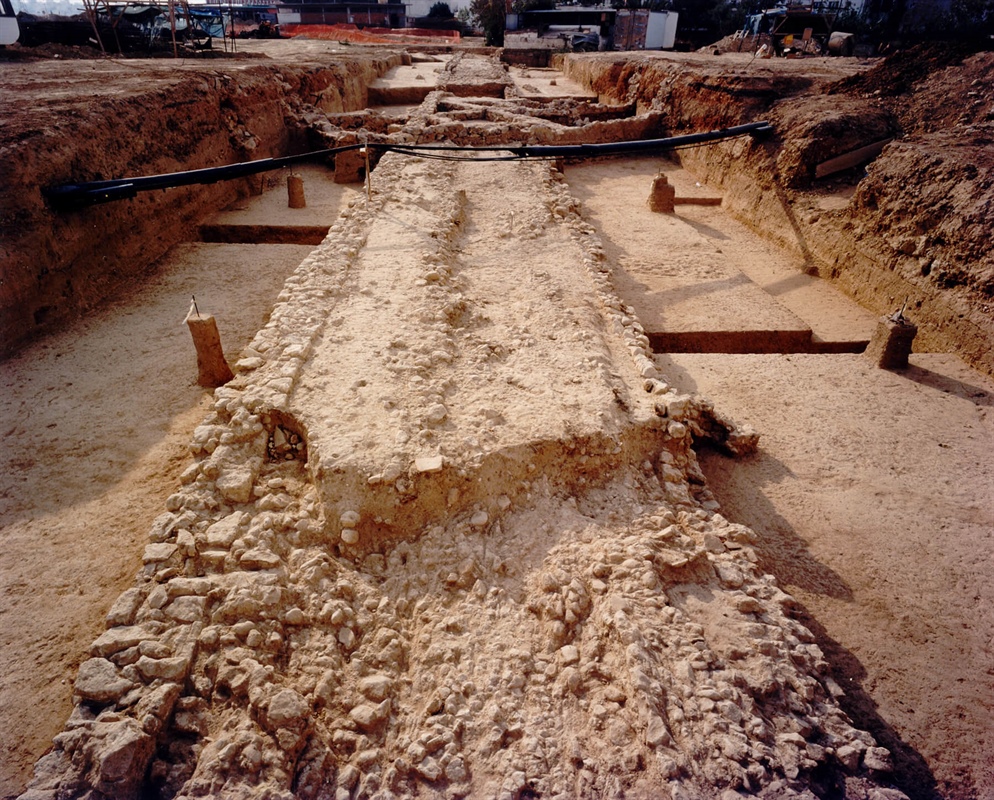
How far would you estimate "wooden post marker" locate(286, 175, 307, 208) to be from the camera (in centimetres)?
807

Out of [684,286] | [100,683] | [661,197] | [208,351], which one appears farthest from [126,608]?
[661,197]

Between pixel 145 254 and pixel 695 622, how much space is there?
656 cm

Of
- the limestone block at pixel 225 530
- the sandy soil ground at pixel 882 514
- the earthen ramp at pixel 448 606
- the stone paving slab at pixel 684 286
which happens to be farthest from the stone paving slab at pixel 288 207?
the limestone block at pixel 225 530

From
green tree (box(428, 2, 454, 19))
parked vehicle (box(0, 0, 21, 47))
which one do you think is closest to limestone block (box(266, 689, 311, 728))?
parked vehicle (box(0, 0, 21, 47))

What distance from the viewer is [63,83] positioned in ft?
25.1

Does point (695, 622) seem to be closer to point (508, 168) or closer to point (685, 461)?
point (685, 461)

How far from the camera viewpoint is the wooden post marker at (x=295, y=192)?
807 centimetres

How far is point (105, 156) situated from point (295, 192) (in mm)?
2534

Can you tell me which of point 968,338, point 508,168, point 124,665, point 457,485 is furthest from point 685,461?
point 508,168

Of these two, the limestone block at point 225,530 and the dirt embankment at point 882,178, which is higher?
the dirt embankment at point 882,178

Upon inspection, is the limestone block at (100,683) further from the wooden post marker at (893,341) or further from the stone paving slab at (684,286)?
the wooden post marker at (893,341)

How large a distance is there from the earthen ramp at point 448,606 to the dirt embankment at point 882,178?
285 cm

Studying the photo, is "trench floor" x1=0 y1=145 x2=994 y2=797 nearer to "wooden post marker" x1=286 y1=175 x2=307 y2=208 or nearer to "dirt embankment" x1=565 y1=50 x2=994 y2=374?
"dirt embankment" x1=565 y1=50 x2=994 y2=374

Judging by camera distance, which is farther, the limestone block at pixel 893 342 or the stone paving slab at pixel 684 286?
the stone paving slab at pixel 684 286
